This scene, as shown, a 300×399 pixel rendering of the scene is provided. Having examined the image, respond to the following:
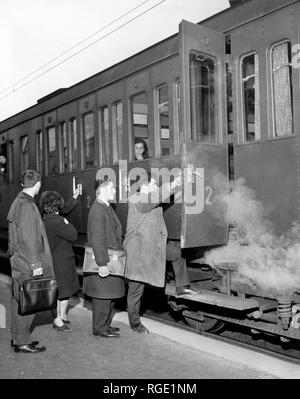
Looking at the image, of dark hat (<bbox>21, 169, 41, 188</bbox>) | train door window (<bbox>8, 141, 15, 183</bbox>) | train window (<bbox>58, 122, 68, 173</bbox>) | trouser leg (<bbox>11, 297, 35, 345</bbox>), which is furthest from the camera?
train door window (<bbox>8, 141, 15, 183</bbox>)

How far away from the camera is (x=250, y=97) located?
546 centimetres

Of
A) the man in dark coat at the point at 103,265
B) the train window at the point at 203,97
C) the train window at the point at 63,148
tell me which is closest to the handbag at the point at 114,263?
the man in dark coat at the point at 103,265

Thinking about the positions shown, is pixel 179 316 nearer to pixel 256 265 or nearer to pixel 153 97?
pixel 256 265

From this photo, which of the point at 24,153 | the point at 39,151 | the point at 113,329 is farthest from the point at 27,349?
the point at 24,153

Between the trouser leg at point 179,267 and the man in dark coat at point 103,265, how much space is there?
0.63 meters

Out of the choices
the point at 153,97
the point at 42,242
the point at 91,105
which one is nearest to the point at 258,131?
the point at 153,97

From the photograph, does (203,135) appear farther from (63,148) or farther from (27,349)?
(63,148)

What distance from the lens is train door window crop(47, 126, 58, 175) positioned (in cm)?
998

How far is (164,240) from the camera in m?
5.82

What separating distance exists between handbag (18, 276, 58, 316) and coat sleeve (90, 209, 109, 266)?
0.62m

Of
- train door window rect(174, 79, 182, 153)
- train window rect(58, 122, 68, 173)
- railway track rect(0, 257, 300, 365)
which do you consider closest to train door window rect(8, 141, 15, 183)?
train window rect(58, 122, 68, 173)

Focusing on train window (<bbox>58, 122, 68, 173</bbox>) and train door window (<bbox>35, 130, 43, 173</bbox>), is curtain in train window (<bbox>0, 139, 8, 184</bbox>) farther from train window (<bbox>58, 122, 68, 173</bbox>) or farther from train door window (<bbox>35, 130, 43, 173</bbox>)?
train window (<bbox>58, 122, 68, 173</bbox>)

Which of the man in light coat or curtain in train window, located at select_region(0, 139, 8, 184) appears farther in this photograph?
curtain in train window, located at select_region(0, 139, 8, 184)
